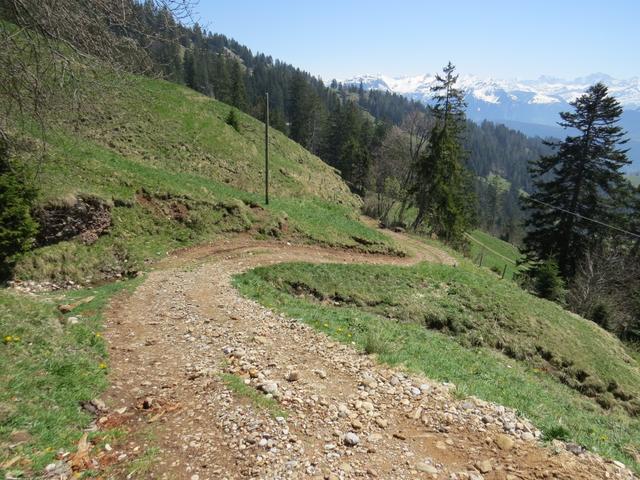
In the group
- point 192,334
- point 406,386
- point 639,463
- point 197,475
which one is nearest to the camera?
point 197,475

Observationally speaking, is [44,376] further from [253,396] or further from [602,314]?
[602,314]

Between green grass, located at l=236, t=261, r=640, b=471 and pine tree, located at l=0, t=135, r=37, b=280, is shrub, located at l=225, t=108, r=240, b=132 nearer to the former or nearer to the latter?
green grass, located at l=236, t=261, r=640, b=471

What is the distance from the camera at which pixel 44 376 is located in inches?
232

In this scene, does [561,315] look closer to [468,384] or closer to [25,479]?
[468,384]

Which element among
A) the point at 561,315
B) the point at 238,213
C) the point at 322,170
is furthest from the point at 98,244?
the point at 322,170

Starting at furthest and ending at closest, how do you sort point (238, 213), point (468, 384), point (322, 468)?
point (238, 213), point (468, 384), point (322, 468)

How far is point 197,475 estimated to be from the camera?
190 inches

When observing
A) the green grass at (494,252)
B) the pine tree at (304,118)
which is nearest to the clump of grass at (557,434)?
the green grass at (494,252)

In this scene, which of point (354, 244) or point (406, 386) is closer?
point (406, 386)

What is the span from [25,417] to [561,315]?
22.3 meters

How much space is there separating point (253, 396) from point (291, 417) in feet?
2.69

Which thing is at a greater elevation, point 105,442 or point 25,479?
point 25,479

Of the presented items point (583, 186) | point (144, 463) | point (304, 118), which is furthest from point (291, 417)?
point (304, 118)

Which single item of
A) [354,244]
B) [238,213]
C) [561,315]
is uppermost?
[238,213]
